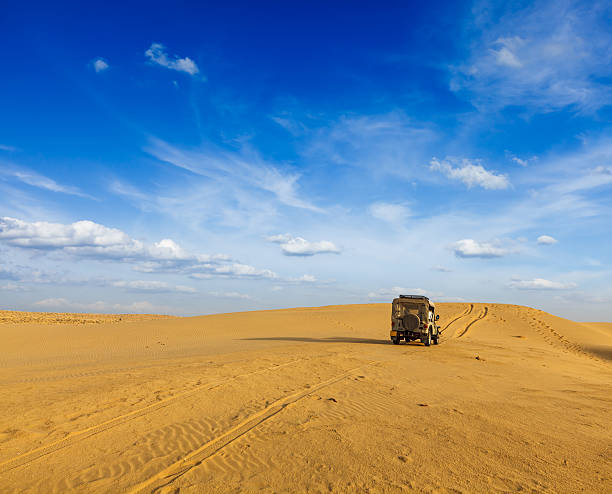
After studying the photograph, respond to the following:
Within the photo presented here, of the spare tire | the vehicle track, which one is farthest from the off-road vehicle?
the vehicle track

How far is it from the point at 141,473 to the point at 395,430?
4323 mm

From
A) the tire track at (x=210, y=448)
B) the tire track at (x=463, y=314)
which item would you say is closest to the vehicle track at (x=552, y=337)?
the tire track at (x=463, y=314)

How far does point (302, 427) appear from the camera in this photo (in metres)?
7.59

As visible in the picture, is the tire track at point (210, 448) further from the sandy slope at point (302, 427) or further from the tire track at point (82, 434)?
the tire track at point (82, 434)

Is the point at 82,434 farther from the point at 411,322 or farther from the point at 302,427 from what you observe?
the point at 411,322

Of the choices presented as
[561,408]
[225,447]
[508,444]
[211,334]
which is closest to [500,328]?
[211,334]

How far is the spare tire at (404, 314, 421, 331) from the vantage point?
22.5 meters

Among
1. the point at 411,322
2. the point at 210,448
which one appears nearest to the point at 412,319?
the point at 411,322

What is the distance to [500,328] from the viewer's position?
37562 millimetres

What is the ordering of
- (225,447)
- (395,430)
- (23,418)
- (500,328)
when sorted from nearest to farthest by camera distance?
(225,447) → (395,430) → (23,418) → (500,328)

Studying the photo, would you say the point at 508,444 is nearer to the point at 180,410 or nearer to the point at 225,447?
the point at 225,447

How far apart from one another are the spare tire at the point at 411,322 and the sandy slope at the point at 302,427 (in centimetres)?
585

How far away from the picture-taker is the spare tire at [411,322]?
22469mm

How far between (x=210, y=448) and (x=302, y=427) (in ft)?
5.96
